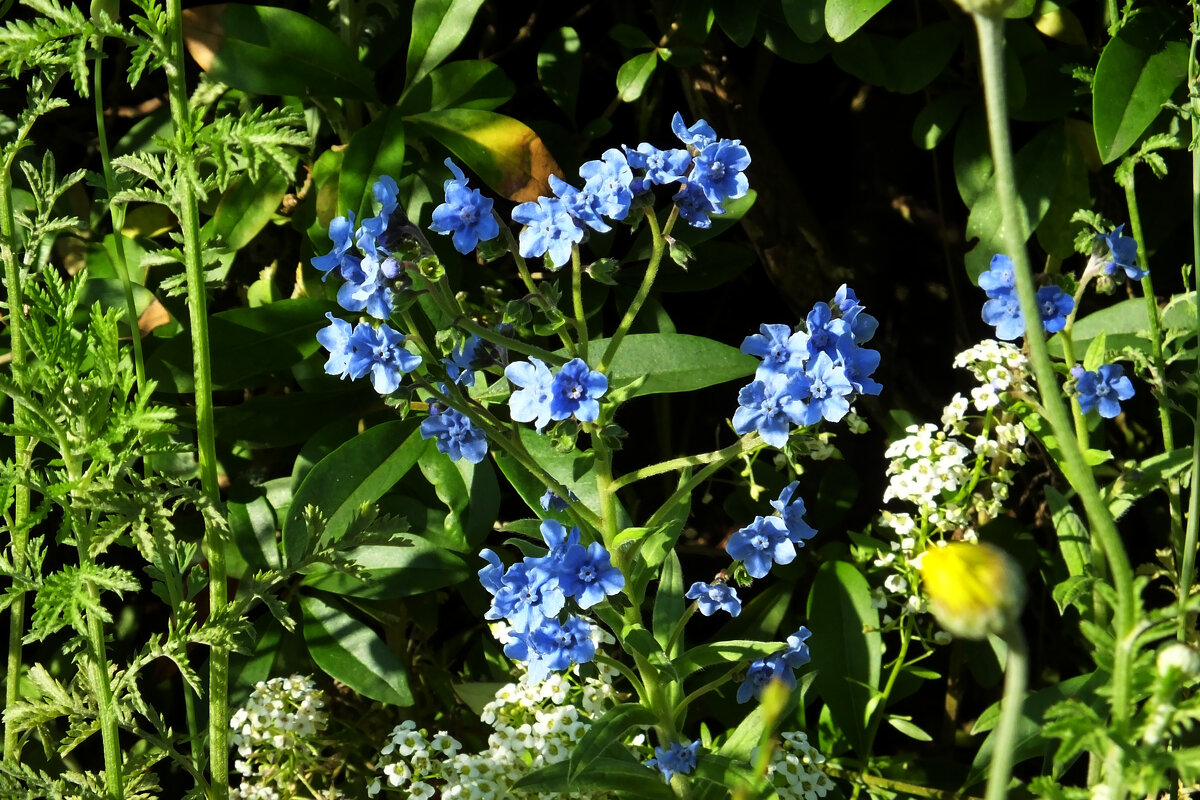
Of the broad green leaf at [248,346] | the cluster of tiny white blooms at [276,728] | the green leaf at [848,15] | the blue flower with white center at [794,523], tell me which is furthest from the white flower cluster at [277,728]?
the green leaf at [848,15]

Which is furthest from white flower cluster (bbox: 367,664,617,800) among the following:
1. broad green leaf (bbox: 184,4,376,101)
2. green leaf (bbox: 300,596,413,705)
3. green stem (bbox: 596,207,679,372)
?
broad green leaf (bbox: 184,4,376,101)

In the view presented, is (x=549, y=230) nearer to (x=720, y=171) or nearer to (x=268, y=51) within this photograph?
(x=720, y=171)

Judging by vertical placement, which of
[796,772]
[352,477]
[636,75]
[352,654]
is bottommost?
[796,772]

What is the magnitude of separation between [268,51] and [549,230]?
0.55m

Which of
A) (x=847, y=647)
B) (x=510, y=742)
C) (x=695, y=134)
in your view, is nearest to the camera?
(x=695, y=134)

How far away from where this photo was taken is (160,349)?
1439 mm

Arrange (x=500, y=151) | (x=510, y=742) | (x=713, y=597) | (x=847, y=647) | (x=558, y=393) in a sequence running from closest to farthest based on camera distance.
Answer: (x=558, y=393), (x=713, y=597), (x=510, y=742), (x=500, y=151), (x=847, y=647)

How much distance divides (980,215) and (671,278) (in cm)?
41

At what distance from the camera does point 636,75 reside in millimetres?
1544

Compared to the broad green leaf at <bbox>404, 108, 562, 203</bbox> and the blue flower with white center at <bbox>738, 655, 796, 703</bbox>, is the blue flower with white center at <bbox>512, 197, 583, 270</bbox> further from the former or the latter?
the blue flower with white center at <bbox>738, 655, 796, 703</bbox>

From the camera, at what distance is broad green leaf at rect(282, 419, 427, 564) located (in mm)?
1324

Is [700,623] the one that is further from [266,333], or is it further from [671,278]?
[266,333]

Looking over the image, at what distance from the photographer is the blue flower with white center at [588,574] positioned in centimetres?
101

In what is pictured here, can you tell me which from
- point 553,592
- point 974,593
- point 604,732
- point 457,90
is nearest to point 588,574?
point 553,592
